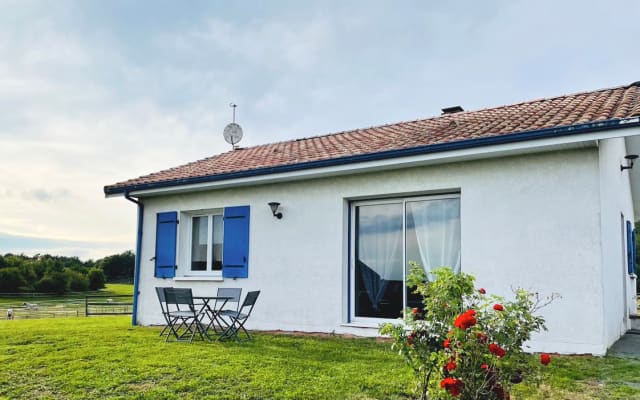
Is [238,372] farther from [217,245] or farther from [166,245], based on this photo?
[166,245]

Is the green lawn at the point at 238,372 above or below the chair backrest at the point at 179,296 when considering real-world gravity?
below

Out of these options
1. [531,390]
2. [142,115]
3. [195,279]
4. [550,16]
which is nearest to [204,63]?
[142,115]

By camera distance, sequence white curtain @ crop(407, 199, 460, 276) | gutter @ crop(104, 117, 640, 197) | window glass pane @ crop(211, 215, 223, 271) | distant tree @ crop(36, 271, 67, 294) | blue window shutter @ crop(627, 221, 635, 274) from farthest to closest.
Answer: distant tree @ crop(36, 271, 67, 294)
blue window shutter @ crop(627, 221, 635, 274)
window glass pane @ crop(211, 215, 223, 271)
white curtain @ crop(407, 199, 460, 276)
gutter @ crop(104, 117, 640, 197)

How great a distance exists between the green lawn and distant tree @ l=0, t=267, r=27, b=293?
53.7 m

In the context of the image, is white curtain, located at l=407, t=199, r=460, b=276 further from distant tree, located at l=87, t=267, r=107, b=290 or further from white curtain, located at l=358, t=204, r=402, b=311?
distant tree, located at l=87, t=267, r=107, b=290

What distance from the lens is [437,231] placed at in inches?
A: 309

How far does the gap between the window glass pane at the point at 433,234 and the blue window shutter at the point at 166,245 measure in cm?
478

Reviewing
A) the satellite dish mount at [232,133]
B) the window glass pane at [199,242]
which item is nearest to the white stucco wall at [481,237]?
the window glass pane at [199,242]

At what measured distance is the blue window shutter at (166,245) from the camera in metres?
10.4

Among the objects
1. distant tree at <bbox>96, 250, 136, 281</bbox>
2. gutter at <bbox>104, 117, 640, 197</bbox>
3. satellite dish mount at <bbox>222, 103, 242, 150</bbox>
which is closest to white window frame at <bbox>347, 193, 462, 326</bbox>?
gutter at <bbox>104, 117, 640, 197</bbox>

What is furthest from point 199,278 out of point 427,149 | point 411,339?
point 411,339

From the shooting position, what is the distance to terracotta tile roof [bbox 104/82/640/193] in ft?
23.5

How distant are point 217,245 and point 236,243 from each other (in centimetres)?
77

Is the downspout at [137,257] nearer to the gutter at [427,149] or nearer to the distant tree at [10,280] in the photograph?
the gutter at [427,149]
